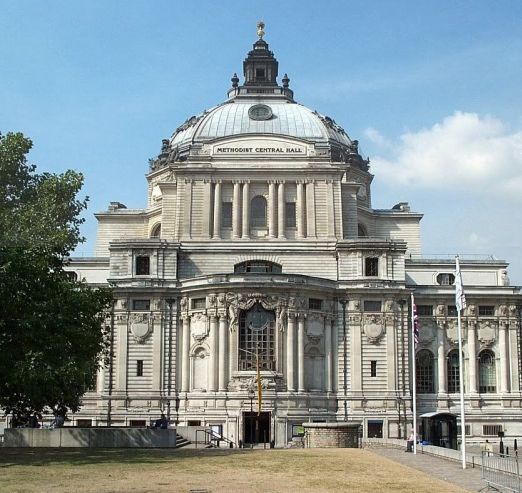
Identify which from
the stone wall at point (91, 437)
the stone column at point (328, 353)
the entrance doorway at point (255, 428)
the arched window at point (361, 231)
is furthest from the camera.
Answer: the arched window at point (361, 231)

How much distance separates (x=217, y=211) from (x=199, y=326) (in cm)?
1333

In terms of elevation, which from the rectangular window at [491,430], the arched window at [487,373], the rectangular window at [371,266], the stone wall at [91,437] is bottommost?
the rectangular window at [491,430]

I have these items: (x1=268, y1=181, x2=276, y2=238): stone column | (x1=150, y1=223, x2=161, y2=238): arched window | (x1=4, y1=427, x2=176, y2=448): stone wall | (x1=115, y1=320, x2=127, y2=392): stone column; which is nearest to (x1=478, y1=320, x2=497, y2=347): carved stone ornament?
(x1=268, y1=181, x2=276, y2=238): stone column

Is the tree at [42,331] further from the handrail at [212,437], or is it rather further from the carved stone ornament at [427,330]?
the carved stone ornament at [427,330]

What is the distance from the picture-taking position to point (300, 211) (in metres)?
92.9

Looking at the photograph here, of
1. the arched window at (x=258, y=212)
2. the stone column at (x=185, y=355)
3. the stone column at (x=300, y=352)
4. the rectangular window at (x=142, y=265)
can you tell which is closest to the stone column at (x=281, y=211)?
the arched window at (x=258, y=212)

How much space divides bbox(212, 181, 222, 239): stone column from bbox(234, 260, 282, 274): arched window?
4268mm

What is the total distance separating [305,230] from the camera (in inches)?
3649

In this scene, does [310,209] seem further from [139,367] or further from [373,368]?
[139,367]

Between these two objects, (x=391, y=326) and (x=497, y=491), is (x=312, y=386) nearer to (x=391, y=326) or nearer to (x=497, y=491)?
(x=391, y=326)

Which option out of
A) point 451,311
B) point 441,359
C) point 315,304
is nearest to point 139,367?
point 315,304

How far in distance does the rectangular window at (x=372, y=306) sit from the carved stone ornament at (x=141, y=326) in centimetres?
2113

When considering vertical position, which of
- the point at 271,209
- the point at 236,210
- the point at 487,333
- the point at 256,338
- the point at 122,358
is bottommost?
the point at 122,358

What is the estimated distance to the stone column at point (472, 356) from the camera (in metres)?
91.4
